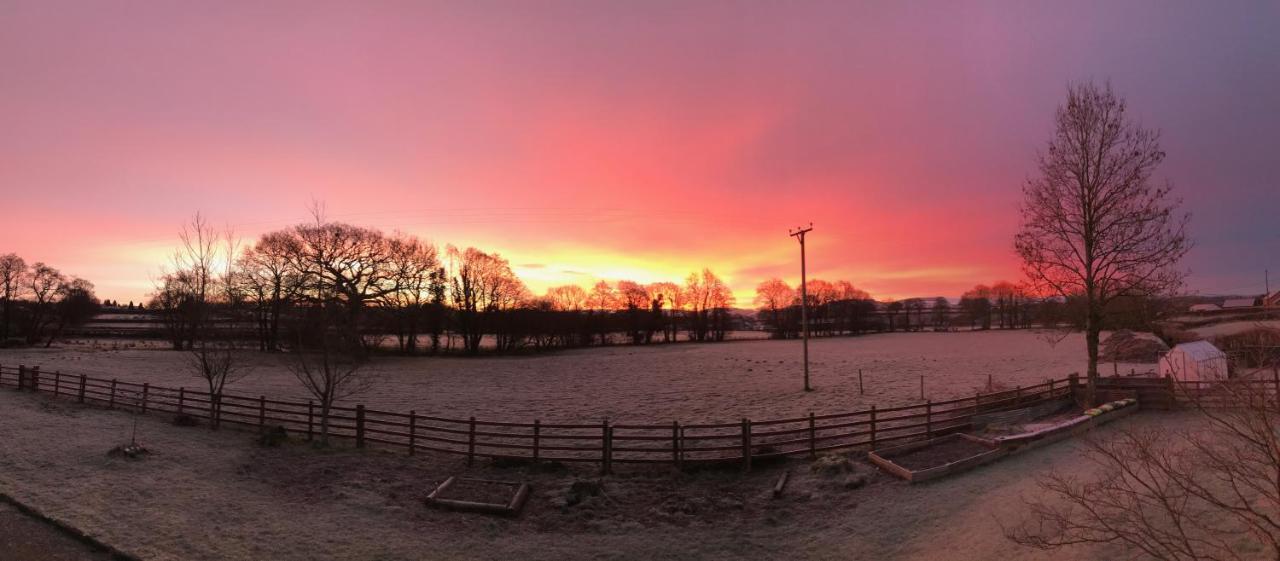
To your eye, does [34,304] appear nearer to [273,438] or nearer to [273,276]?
[273,276]

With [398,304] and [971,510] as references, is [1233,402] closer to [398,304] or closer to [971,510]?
[971,510]

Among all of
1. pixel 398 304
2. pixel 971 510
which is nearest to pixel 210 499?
pixel 971 510

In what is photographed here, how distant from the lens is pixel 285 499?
11812mm

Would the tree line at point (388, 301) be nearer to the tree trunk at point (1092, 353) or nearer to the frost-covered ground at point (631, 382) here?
the frost-covered ground at point (631, 382)

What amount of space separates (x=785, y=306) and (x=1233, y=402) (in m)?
144

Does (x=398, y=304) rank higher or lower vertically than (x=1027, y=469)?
higher

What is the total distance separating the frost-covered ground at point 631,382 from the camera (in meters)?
25.3

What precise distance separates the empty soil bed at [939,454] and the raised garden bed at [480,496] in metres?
8.84

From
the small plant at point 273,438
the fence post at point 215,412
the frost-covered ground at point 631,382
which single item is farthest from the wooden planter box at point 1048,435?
the fence post at point 215,412

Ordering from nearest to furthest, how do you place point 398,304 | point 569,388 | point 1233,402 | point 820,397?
point 1233,402 < point 820,397 < point 569,388 < point 398,304

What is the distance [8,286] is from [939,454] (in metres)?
101

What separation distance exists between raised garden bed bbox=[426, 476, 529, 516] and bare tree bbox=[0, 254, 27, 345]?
9092 centimetres

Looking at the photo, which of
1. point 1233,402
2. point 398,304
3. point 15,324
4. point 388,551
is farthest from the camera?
point 15,324

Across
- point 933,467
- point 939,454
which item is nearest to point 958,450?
point 939,454
